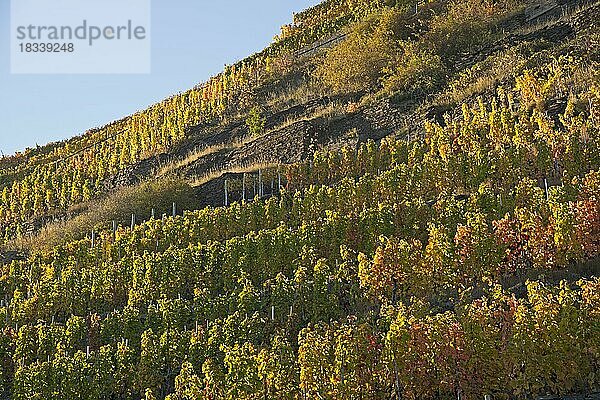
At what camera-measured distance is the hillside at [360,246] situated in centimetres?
1067

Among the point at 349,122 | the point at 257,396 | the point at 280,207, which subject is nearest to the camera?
the point at 257,396

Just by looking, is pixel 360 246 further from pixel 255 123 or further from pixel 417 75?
Answer: pixel 255 123

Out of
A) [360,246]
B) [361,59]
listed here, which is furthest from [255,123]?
[360,246]

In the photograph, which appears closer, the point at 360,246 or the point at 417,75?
the point at 360,246

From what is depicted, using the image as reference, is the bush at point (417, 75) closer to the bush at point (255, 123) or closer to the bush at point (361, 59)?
the bush at point (361, 59)

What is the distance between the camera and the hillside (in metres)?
10.7

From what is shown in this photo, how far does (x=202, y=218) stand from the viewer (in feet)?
62.0

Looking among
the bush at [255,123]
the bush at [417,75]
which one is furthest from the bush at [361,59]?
the bush at [255,123]

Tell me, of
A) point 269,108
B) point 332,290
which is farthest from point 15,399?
point 269,108

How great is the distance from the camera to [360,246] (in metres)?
15.4

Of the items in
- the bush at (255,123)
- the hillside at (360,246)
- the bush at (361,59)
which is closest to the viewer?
the hillside at (360,246)

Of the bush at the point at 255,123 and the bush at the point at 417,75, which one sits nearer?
the bush at the point at 417,75

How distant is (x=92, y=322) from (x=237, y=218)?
465cm

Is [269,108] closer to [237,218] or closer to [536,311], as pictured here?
[237,218]
